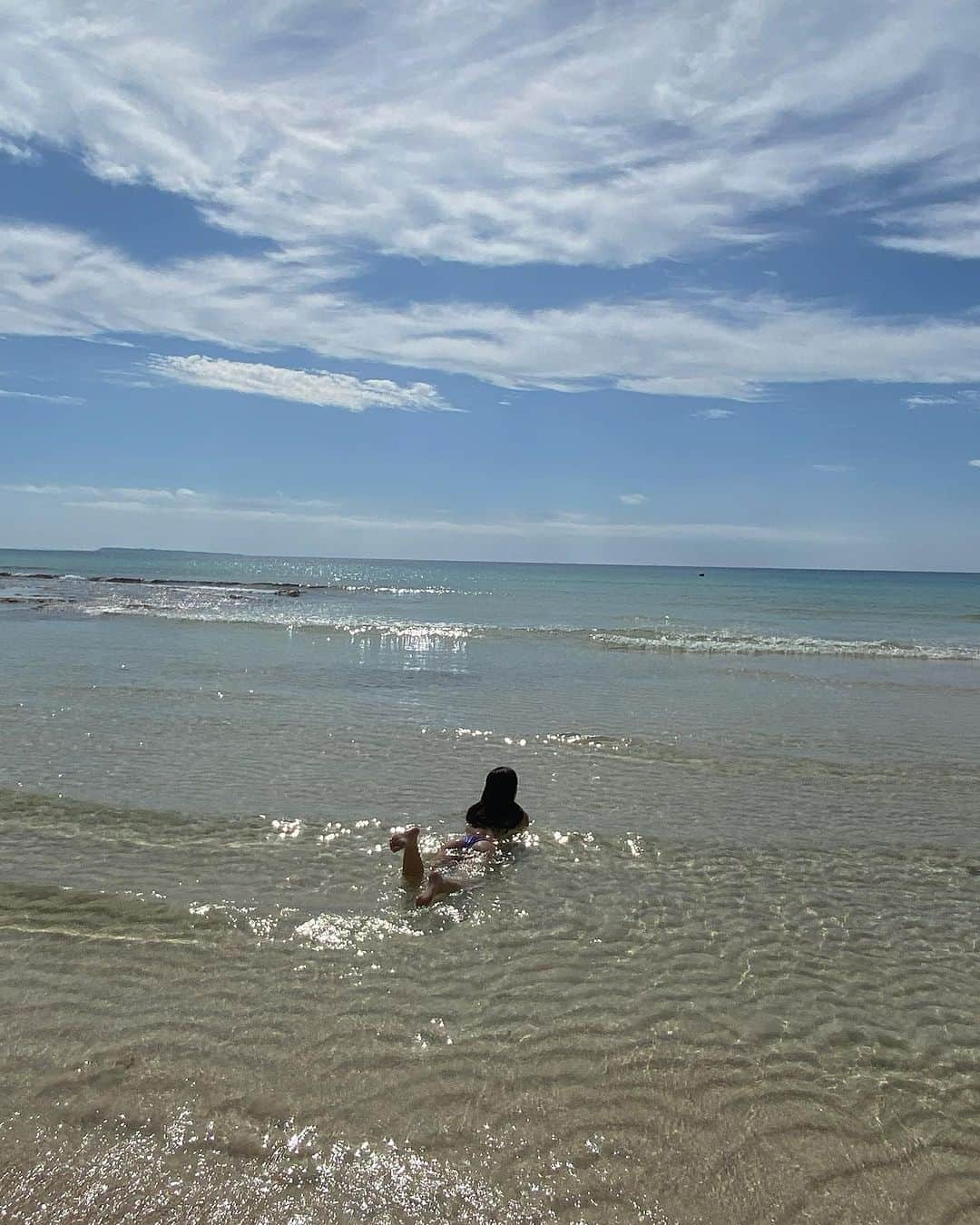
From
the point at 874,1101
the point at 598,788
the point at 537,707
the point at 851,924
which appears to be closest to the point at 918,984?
the point at 851,924

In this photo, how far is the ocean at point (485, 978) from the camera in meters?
4.29

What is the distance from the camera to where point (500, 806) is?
30.2 ft

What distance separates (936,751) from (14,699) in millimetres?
17219

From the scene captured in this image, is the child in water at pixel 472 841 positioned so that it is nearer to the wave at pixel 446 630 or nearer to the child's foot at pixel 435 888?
the child's foot at pixel 435 888

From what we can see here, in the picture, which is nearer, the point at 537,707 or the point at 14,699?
the point at 14,699

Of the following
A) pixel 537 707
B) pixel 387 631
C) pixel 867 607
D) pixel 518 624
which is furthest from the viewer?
pixel 867 607

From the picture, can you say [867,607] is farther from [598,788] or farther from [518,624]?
[598,788]

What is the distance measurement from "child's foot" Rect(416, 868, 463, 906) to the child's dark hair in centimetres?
138

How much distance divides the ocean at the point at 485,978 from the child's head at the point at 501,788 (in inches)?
21.9

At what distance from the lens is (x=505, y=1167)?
4.32 meters

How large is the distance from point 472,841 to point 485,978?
259 centimetres

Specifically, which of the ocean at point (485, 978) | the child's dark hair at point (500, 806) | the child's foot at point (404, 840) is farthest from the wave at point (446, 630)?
the child's foot at point (404, 840)

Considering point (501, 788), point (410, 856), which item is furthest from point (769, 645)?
point (410, 856)

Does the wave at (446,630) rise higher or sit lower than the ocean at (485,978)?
higher
